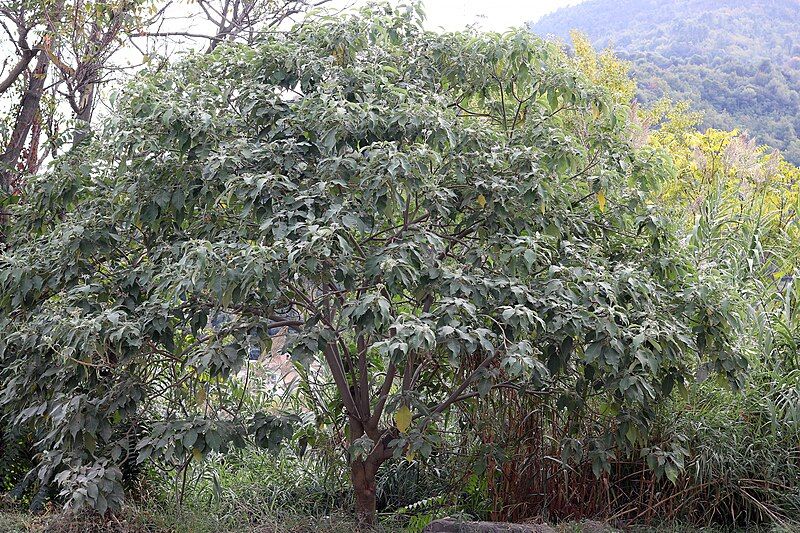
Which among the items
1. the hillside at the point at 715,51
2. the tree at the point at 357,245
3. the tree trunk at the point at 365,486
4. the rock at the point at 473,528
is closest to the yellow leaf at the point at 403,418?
the tree at the point at 357,245

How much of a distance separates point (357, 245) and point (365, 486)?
1760mm

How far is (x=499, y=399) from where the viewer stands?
557 cm

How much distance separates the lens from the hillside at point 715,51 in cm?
3167

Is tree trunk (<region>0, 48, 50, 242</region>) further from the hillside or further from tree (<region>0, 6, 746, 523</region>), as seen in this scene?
the hillside

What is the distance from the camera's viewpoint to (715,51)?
142 ft

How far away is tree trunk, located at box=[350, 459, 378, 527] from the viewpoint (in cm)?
515

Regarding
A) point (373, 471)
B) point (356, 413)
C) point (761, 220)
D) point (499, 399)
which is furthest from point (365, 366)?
point (761, 220)

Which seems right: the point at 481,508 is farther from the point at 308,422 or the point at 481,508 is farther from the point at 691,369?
the point at 691,369

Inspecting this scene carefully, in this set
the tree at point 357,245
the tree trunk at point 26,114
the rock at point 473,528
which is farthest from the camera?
the tree trunk at point 26,114

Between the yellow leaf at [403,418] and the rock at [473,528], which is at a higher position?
the yellow leaf at [403,418]

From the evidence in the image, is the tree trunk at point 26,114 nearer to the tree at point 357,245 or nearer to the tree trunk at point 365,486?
the tree at point 357,245

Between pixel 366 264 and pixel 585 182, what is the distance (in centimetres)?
157

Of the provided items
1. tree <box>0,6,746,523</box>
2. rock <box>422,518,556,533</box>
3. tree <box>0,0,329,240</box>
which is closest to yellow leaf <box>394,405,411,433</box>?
tree <box>0,6,746,523</box>

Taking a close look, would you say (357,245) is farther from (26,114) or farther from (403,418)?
(26,114)
